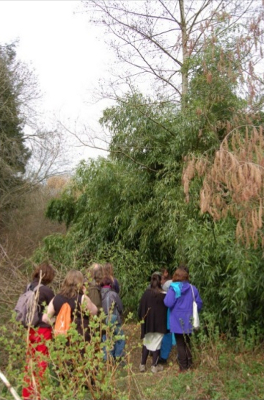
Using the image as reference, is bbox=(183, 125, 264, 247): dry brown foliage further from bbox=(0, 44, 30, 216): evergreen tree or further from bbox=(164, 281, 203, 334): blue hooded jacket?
bbox=(0, 44, 30, 216): evergreen tree

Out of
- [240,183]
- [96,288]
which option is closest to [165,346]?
[96,288]

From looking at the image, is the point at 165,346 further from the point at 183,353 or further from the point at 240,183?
the point at 240,183

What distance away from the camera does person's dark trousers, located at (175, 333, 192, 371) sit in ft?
21.5

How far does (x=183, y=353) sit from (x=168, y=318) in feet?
2.01

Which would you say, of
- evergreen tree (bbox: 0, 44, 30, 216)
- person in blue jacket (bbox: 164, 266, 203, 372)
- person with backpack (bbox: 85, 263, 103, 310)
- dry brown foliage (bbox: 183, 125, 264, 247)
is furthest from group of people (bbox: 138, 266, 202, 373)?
evergreen tree (bbox: 0, 44, 30, 216)

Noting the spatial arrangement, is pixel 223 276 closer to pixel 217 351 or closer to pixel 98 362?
pixel 217 351

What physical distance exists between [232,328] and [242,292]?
3.71ft

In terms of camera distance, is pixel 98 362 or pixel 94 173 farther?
pixel 94 173

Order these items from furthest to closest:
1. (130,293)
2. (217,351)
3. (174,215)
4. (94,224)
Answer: (94,224) → (130,293) → (174,215) → (217,351)

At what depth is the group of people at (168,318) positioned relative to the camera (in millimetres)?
6488

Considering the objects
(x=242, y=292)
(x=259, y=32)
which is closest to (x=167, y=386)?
(x=242, y=292)

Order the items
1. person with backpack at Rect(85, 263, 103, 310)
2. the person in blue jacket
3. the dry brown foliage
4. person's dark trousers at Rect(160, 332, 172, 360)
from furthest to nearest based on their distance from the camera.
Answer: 1. person's dark trousers at Rect(160, 332, 172, 360)
2. the person in blue jacket
3. person with backpack at Rect(85, 263, 103, 310)
4. the dry brown foliage

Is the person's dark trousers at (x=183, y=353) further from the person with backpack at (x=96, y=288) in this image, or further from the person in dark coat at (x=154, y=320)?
the person with backpack at (x=96, y=288)

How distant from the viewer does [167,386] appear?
18.8 feet
